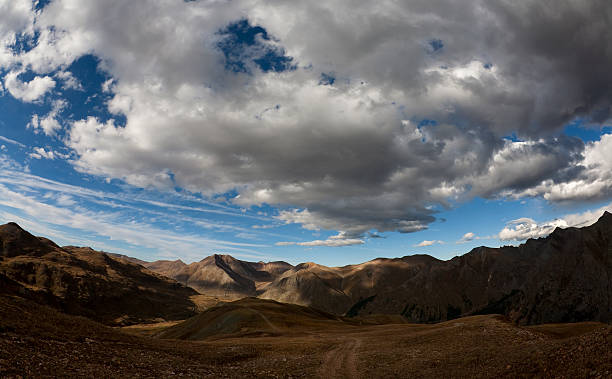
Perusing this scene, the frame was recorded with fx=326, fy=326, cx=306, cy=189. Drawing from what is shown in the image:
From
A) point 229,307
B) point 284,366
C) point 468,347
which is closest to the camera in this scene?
point 284,366

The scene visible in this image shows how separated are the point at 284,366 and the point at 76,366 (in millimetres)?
15902

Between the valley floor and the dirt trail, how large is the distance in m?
0.09

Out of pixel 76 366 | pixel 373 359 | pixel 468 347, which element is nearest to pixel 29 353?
pixel 76 366

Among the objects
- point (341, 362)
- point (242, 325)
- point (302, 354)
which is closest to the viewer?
point (341, 362)

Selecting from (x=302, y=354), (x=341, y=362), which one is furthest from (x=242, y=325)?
(x=341, y=362)

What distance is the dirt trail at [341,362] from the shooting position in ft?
87.5

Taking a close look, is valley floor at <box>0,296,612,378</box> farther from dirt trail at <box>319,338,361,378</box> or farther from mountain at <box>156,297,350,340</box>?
mountain at <box>156,297,350,340</box>

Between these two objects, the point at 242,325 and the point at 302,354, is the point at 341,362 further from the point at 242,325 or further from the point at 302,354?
the point at 242,325

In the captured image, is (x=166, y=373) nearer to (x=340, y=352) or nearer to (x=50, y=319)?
(x=50, y=319)

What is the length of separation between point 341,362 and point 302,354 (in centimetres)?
563

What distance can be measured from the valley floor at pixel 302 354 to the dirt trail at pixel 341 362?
3.5 inches

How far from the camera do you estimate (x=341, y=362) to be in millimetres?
31094

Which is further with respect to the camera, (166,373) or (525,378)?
(166,373)

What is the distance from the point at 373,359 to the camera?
31.4 meters
